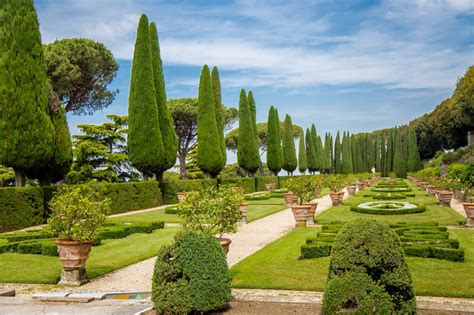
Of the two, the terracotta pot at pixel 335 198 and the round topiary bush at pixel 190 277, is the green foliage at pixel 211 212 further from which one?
the terracotta pot at pixel 335 198

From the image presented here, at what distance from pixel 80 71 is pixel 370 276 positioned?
30.3 meters

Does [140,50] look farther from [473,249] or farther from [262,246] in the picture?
[473,249]

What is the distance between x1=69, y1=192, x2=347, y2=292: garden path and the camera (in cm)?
767

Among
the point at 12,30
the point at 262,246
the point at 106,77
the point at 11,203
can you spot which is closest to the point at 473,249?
the point at 262,246

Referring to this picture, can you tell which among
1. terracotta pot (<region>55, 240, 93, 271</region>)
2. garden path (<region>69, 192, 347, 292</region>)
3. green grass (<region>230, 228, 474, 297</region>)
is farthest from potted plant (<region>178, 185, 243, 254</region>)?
terracotta pot (<region>55, 240, 93, 271</region>)

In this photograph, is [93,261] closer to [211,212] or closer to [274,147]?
[211,212]

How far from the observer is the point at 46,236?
1234 centimetres

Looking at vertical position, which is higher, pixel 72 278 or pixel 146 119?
pixel 146 119

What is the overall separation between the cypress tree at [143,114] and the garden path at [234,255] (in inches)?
367

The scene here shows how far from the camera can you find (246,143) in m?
39.2

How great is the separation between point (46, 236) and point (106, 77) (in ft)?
78.2

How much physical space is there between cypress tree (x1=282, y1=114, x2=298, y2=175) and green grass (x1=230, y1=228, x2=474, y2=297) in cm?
Answer: 4079

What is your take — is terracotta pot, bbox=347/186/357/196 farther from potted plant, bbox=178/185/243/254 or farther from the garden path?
potted plant, bbox=178/185/243/254

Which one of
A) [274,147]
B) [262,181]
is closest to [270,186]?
[262,181]
